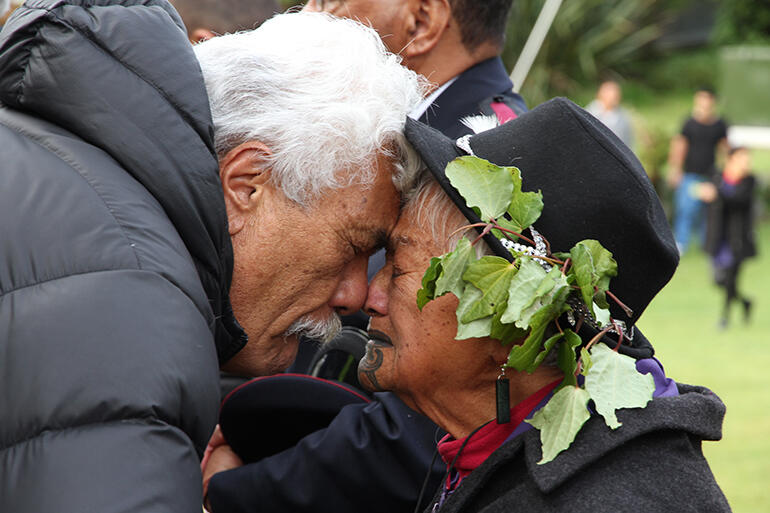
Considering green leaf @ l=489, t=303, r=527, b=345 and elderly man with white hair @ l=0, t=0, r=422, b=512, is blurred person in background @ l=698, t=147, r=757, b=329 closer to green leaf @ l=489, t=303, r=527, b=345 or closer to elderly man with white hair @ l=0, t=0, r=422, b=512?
elderly man with white hair @ l=0, t=0, r=422, b=512

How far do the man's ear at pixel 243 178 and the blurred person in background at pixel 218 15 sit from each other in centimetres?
260

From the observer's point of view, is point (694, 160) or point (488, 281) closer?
point (488, 281)

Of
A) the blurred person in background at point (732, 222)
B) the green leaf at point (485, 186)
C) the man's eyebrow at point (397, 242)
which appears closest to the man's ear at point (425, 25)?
the man's eyebrow at point (397, 242)

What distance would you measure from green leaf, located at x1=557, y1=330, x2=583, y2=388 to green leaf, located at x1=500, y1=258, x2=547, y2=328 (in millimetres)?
120

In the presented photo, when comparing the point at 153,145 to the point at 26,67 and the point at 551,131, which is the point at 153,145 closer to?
the point at 26,67

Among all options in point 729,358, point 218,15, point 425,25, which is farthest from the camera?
point 729,358

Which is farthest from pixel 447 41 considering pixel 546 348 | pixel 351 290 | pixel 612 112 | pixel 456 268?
pixel 612 112

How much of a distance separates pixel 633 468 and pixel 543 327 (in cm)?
33

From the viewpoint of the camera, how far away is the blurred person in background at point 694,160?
17297 mm

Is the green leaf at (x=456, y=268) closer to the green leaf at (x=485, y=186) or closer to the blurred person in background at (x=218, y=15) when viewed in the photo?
the green leaf at (x=485, y=186)

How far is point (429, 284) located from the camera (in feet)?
6.79

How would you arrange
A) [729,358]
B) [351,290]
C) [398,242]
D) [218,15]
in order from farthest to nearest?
[729,358], [218,15], [351,290], [398,242]

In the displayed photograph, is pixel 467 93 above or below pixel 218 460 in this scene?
above

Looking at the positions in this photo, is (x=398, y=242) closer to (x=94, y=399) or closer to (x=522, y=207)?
(x=522, y=207)
